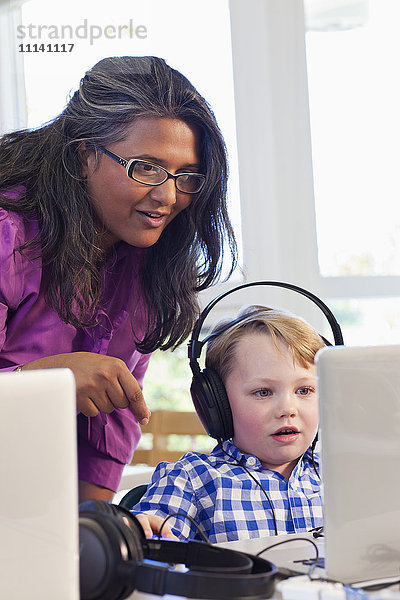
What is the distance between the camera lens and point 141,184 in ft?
3.88

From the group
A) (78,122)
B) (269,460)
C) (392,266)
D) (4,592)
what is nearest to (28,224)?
(78,122)

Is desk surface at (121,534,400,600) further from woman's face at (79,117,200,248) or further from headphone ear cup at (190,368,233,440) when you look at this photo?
woman's face at (79,117,200,248)

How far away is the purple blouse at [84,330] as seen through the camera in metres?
1.15

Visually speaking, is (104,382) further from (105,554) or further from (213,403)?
(105,554)

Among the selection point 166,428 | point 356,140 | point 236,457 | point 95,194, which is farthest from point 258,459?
point 356,140

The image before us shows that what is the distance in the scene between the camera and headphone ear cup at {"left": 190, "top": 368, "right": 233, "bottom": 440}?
3.49 ft

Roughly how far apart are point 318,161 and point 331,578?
7.06 ft

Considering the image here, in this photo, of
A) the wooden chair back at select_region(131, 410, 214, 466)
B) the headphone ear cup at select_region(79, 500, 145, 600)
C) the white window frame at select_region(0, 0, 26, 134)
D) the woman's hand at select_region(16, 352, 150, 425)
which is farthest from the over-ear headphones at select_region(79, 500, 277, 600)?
the white window frame at select_region(0, 0, 26, 134)

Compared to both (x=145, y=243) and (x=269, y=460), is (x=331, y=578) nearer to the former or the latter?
(x=269, y=460)

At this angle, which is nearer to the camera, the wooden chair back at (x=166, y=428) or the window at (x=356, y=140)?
the wooden chair back at (x=166, y=428)

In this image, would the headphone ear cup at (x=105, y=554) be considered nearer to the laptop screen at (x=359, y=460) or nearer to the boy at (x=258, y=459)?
the laptop screen at (x=359, y=460)

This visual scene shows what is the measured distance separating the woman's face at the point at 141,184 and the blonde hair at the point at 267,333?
0.21m

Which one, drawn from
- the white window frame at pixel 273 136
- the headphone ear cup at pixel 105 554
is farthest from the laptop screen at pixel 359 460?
the white window frame at pixel 273 136

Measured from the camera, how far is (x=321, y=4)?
265 cm
